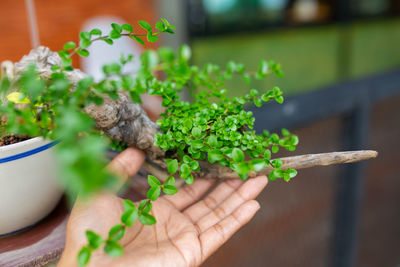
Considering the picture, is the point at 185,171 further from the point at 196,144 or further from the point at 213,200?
the point at 213,200

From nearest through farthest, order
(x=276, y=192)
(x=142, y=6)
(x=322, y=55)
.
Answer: (x=276, y=192) → (x=142, y=6) → (x=322, y=55)

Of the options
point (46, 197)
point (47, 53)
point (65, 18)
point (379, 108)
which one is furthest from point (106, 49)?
point (379, 108)

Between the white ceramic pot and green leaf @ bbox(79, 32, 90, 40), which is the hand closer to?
the white ceramic pot

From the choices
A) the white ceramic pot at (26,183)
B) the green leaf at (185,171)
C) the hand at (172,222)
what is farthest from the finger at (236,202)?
the white ceramic pot at (26,183)

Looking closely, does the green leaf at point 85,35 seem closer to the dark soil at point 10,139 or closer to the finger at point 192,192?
the dark soil at point 10,139

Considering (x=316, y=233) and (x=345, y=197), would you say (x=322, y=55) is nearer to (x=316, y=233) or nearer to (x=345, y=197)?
(x=345, y=197)

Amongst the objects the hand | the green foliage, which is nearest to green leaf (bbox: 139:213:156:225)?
the green foliage
